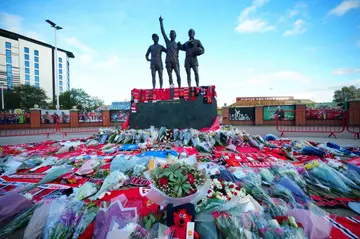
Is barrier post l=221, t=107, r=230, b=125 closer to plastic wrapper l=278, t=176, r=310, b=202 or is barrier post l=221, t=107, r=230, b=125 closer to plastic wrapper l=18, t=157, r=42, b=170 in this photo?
plastic wrapper l=278, t=176, r=310, b=202

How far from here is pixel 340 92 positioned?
41.6m

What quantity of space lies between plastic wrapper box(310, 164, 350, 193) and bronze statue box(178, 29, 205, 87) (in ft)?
19.6

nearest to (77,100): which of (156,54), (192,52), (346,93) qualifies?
(156,54)

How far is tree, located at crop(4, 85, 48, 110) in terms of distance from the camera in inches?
1315

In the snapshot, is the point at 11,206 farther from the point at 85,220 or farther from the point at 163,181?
the point at 163,181

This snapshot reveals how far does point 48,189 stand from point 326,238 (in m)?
3.81

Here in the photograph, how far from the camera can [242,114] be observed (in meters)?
19.1

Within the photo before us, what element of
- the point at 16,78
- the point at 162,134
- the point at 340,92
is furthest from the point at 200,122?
the point at 16,78

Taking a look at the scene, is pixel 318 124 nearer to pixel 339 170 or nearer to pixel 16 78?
pixel 339 170

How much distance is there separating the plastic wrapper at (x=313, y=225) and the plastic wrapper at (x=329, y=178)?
1.45 meters

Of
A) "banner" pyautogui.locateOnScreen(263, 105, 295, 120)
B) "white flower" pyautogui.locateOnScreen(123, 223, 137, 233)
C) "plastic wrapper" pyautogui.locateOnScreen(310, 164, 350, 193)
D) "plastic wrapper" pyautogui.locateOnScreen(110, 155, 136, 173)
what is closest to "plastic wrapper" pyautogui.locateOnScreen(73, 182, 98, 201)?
"plastic wrapper" pyautogui.locateOnScreen(110, 155, 136, 173)

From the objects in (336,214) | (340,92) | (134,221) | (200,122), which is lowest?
(336,214)

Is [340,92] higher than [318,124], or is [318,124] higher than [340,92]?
[340,92]

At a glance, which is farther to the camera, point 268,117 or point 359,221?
point 268,117
